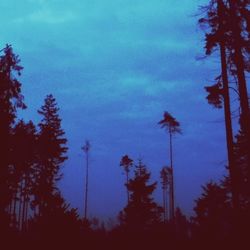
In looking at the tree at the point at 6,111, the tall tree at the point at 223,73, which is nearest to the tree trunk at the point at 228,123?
the tall tree at the point at 223,73

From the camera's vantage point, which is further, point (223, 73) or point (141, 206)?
point (141, 206)

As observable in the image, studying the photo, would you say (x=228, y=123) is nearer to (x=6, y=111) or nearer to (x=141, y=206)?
(x=6, y=111)

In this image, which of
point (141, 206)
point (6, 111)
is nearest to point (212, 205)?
point (141, 206)

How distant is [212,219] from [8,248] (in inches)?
1227

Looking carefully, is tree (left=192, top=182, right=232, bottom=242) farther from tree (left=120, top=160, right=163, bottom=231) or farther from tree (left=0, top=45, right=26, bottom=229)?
tree (left=0, top=45, right=26, bottom=229)

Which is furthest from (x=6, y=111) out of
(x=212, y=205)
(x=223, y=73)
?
(x=212, y=205)

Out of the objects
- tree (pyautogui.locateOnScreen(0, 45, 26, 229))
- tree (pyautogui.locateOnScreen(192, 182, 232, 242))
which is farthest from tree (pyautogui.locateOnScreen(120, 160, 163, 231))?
tree (pyautogui.locateOnScreen(0, 45, 26, 229))

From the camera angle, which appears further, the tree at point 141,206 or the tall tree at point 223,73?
the tree at point 141,206

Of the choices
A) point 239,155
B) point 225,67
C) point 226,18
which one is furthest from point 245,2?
point 239,155

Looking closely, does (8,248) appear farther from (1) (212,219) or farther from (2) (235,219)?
(1) (212,219)

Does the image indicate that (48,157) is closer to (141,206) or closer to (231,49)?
(141,206)

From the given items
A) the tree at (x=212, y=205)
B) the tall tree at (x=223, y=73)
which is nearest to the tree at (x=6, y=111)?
the tall tree at (x=223, y=73)

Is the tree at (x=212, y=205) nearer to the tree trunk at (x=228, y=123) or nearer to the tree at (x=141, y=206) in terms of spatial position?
the tree at (x=141, y=206)

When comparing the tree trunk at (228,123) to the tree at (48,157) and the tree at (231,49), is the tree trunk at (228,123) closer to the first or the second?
the tree at (231,49)
